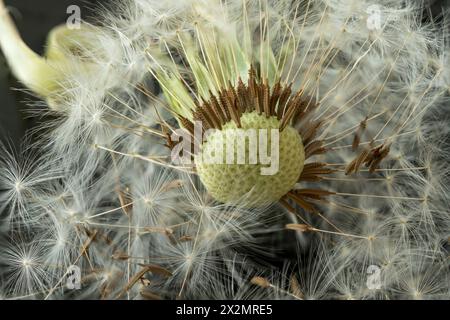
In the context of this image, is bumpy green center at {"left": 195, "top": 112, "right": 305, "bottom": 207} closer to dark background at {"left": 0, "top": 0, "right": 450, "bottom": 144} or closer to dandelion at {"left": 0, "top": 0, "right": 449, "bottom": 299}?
dandelion at {"left": 0, "top": 0, "right": 449, "bottom": 299}

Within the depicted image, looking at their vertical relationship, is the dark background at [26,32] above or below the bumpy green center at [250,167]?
above

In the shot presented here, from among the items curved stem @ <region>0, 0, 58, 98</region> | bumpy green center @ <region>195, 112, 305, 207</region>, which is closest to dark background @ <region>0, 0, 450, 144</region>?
curved stem @ <region>0, 0, 58, 98</region>

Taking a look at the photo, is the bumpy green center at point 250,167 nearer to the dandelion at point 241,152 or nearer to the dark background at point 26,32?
the dandelion at point 241,152

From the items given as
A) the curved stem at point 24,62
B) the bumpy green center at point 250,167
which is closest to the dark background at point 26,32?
the curved stem at point 24,62

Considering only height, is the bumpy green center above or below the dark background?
below

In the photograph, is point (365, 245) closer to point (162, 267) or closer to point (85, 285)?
point (162, 267)

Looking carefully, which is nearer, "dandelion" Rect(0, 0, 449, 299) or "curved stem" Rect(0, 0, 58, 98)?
"dandelion" Rect(0, 0, 449, 299)
